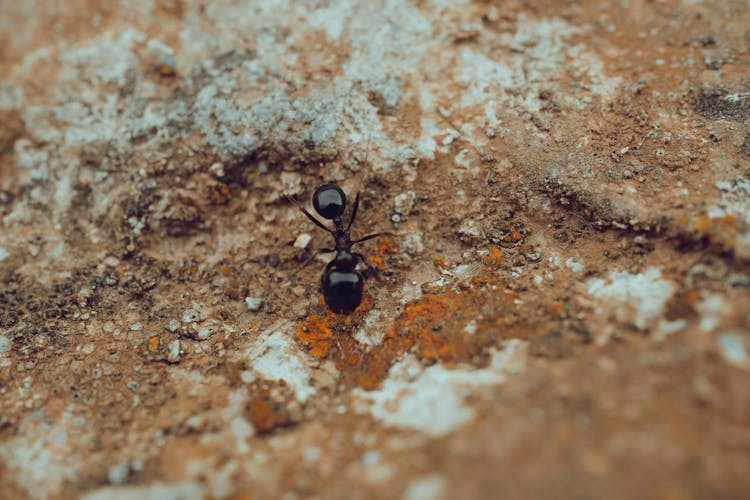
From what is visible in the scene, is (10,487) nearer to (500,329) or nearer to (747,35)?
(500,329)

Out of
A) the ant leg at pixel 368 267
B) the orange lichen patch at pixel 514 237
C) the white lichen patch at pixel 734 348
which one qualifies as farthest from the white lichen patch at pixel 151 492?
the white lichen patch at pixel 734 348

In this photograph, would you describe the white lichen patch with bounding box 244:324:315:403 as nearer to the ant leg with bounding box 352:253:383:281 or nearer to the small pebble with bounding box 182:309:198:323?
the small pebble with bounding box 182:309:198:323

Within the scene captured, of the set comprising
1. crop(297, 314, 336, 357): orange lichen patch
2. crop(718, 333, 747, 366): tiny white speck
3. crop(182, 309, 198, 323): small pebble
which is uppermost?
crop(718, 333, 747, 366): tiny white speck

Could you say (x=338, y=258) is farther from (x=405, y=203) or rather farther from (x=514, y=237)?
(x=514, y=237)

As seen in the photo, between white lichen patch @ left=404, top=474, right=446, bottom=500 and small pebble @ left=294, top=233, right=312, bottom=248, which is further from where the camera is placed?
small pebble @ left=294, top=233, right=312, bottom=248

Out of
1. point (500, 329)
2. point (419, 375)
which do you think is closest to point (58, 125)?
point (419, 375)

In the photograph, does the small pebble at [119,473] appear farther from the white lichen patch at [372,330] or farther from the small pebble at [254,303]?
the white lichen patch at [372,330]

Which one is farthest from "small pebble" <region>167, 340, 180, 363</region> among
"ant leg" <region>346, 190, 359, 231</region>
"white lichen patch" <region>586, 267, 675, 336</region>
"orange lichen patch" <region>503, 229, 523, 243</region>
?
"white lichen patch" <region>586, 267, 675, 336</region>
